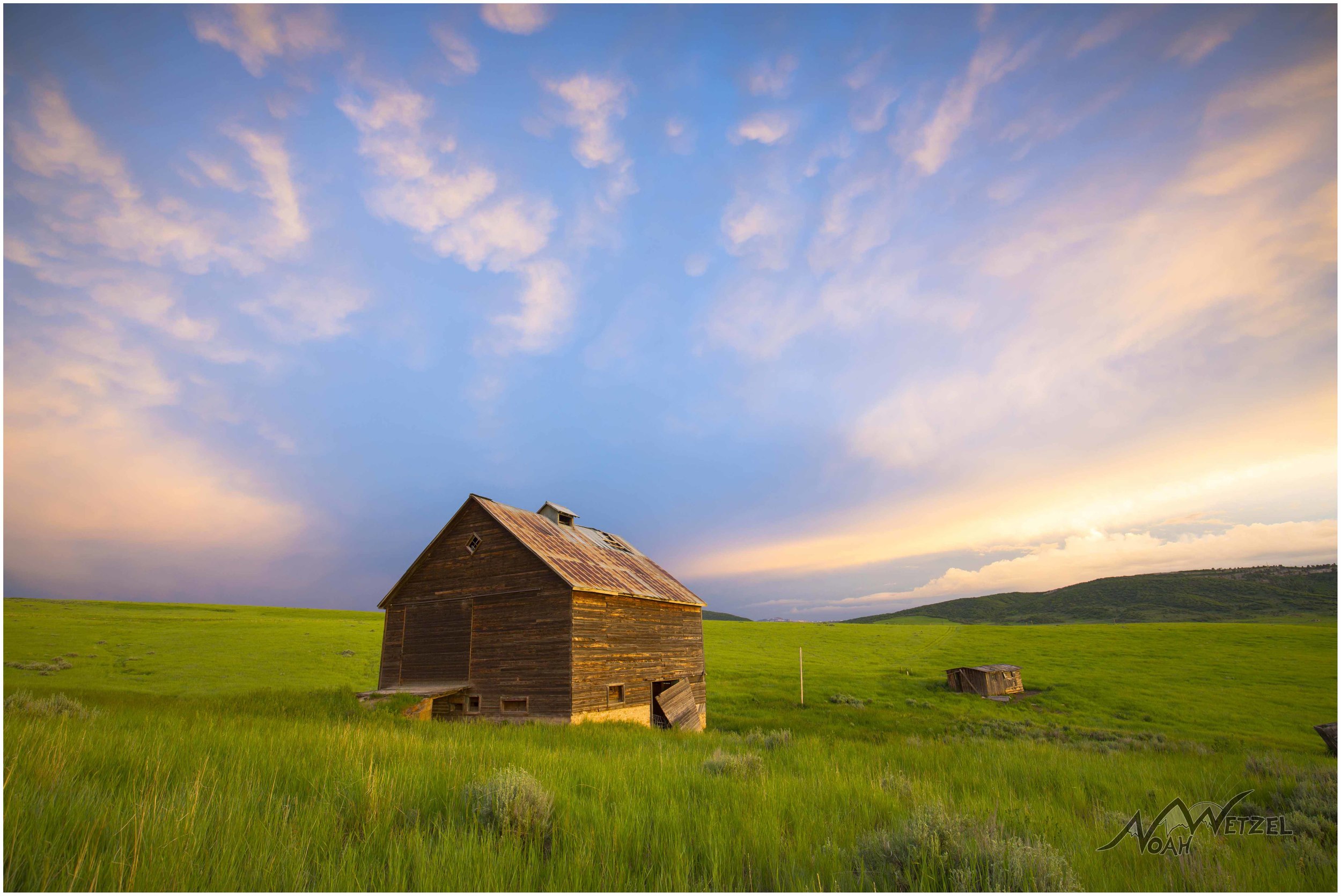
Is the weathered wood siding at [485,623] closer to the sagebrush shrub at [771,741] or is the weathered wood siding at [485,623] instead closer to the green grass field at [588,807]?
the green grass field at [588,807]

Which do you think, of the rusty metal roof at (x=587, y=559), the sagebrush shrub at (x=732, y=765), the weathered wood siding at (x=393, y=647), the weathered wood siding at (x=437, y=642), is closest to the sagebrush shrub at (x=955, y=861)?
the sagebrush shrub at (x=732, y=765)

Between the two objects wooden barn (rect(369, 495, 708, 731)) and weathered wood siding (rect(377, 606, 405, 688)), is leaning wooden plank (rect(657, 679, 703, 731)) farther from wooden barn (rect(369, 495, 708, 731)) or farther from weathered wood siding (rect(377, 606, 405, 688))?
weathered wood siding (rect(377, 606, 405, 688))

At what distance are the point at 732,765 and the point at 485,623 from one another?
16.5 metres

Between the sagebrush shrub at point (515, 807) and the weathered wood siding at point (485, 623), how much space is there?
51.5 feet

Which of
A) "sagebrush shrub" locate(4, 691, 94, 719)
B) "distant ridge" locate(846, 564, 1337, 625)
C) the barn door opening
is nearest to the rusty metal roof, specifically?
the barn door opening

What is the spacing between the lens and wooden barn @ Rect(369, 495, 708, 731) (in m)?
20.7

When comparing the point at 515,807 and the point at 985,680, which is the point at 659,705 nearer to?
the point at 515,807

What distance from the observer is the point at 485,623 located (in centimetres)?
2220

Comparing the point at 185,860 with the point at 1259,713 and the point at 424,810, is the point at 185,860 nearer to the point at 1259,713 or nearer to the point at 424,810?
the point at 424,810

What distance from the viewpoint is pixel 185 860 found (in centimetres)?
357

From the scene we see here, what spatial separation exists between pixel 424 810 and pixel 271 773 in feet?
6.88

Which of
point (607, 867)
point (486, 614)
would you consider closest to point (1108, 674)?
point (486, 614)

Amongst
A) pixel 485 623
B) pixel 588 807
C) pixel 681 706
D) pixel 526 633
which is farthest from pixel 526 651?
pixel 588 807

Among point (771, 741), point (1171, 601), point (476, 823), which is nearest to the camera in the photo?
point (476, 823)
